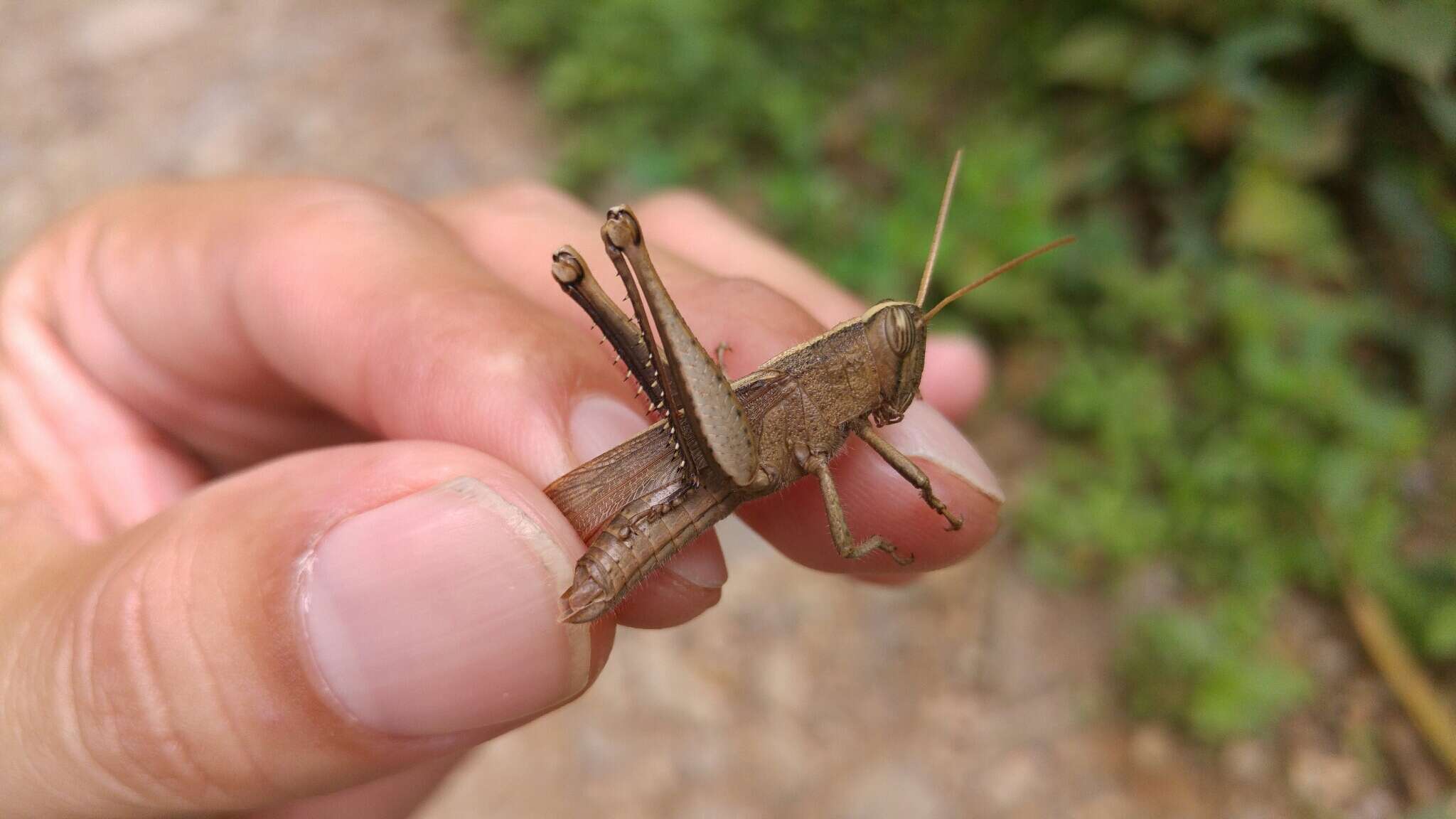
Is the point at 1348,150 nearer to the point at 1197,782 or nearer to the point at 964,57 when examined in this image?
the point at 964,57

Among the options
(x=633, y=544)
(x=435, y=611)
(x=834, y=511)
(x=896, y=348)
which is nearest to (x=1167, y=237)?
(x=896, y=348)

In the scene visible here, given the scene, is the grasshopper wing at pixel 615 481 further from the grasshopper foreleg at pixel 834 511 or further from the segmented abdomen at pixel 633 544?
the grasshopper foreleg at pixel 834 511

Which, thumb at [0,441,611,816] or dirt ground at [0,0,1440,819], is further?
dirt ground at [0,0,1440,819]

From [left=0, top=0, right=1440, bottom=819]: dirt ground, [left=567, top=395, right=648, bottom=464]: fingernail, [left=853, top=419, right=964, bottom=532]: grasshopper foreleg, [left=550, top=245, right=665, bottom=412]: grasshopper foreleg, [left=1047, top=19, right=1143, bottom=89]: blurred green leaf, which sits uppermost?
[left=550, top=245, right=665, bottom=412]: grasshopper foreleg

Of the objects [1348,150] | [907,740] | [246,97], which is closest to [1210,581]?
[907,740]

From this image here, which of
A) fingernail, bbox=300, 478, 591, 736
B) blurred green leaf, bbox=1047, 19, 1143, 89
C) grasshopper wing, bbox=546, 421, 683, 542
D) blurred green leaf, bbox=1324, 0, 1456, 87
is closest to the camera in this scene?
fingernail, bbox=300, 478, 591, 736

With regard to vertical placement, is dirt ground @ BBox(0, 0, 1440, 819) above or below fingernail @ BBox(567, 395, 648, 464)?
below

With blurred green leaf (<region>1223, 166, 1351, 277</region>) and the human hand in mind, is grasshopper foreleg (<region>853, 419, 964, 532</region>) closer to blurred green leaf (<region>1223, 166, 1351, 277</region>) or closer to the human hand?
the human hand

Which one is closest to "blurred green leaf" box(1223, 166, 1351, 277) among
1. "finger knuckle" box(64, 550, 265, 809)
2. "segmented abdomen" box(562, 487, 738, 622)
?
"segmented abdomen" box(562, 487, 738, 622)
